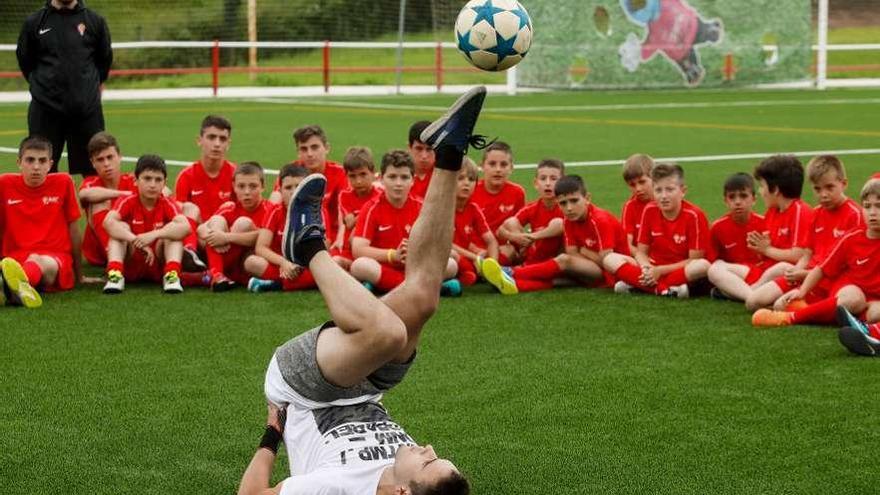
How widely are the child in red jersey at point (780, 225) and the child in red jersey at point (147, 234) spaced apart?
4.08 meters

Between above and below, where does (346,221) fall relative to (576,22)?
below

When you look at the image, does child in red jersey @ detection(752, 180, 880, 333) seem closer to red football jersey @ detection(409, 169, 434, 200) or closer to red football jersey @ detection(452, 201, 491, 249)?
red football jersey @ detection(452, 201, 491, 249)

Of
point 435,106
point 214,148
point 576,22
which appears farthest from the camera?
point 576,22

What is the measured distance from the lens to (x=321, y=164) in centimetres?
1044

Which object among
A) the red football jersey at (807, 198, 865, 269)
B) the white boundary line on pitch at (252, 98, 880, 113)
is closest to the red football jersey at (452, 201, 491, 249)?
the red football jersey at (807, 198, 865, 269)

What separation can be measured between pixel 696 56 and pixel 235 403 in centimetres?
2704

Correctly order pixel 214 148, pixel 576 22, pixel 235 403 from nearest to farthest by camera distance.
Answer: pixel 235 403 < pixel 214 148 < pixel 576 22

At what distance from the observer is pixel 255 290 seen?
973 cm

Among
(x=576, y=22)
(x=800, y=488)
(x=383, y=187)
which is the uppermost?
(x=576, y=22)

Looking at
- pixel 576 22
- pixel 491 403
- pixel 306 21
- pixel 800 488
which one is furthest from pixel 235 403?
pixel 306 21

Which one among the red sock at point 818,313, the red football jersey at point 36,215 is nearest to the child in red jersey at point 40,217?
the red football jersey at point 36,215

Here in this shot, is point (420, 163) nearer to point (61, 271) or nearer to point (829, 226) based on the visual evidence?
point (61, 271)

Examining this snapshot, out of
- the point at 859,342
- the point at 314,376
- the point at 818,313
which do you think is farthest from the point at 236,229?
the point at 314,376

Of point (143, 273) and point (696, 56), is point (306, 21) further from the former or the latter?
point (143, 273)
